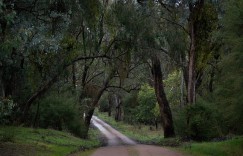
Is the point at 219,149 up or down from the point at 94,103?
down

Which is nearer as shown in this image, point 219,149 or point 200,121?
point 219,149

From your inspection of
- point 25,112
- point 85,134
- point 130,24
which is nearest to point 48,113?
point 25,112

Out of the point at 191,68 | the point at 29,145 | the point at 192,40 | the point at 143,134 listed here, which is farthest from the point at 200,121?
the point at 143,134

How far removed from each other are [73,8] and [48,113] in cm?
1545

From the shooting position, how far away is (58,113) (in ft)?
109

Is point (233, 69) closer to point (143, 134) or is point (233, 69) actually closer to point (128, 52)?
point (128, 52)

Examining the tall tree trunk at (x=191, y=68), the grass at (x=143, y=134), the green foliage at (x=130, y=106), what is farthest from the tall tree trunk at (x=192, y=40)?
the green foliage at (x=130, y=106)

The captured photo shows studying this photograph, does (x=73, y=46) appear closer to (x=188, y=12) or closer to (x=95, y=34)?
(x=95, y=34)

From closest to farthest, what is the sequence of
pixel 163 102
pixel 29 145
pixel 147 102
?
pixel 29 145 < pixel 163 102 < pixel 147 102

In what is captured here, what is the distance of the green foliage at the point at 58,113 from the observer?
108 feet

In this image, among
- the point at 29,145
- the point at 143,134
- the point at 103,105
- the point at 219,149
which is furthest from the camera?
the point at 103,105

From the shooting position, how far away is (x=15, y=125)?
98.0 feet

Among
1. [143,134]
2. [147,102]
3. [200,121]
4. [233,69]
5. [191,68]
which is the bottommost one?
[143,134]

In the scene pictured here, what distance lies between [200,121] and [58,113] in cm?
1160
